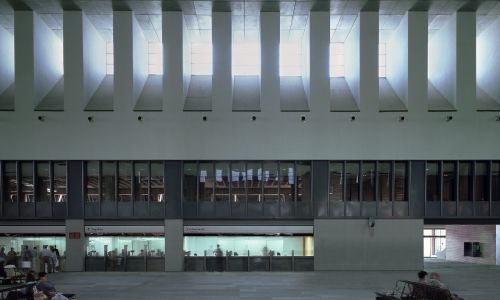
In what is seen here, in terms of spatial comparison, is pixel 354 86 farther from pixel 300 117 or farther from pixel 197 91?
pixel 197 91

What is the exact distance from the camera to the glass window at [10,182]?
24.6 metres

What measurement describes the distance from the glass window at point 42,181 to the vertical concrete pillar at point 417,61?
17.1 meters

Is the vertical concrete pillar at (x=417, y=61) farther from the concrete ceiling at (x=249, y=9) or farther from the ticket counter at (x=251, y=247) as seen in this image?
the ticket counter at (x=251, y=247)

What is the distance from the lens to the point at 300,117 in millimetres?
Result: 24375

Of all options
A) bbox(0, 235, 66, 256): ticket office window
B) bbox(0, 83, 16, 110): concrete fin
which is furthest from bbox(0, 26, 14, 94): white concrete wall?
bbox(0, 235, 66, 256): ticket office window

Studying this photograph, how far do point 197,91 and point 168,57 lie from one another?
272 cm

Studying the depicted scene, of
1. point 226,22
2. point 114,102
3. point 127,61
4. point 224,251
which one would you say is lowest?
point 224,251

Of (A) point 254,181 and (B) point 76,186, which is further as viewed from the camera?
(A) point 254,181

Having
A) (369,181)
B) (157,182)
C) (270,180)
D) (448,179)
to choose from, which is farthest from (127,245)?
(448,179)

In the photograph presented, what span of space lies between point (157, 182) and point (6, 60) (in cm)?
1000

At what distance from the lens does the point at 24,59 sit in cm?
2427

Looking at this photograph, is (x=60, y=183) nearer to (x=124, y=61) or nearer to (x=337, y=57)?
(x=124, y=61)

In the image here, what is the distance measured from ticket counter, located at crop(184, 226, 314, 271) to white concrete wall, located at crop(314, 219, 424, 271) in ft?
2.26

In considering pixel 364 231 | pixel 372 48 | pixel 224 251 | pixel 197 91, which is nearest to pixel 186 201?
pixel 224 251
